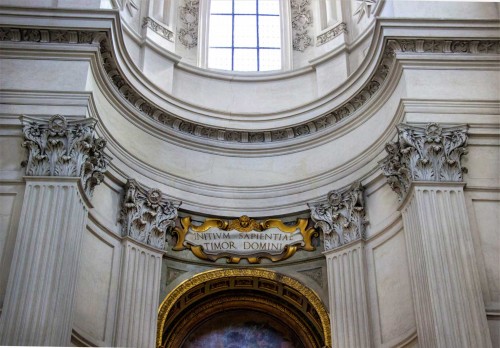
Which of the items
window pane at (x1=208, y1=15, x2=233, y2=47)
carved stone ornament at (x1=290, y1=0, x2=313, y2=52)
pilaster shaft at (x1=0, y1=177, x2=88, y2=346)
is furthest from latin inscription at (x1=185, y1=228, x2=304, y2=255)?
window pane at (x1=208, y1=15, x2=233, y2=47)

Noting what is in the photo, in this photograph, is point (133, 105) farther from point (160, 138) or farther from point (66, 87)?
point (66, 87)

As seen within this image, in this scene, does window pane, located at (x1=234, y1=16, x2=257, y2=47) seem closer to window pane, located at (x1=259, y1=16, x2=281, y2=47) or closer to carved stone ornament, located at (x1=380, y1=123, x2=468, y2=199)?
window pane, located at (x1=259, y1=16, x2=281, y2=47)

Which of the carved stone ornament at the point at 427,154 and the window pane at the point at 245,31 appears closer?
the carved stone ornament at the point at 427,154

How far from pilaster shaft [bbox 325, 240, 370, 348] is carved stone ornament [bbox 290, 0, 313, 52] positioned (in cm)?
553

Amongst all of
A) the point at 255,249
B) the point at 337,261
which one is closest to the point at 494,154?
the point at 337,261

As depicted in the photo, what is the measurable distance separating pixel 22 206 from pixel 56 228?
687 millimetres

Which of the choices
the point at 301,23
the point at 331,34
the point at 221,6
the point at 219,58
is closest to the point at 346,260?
the point at 331,34

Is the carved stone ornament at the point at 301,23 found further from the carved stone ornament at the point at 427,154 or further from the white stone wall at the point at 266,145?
the carved stone ornament at the point at 427,154

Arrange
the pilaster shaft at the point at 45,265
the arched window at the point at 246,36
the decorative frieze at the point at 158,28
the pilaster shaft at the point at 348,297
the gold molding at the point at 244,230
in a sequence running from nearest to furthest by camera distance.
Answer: the pilaster shaft at the point at 45,265 → the pilaster shaft at the point at 348,297 → the gold molding at the point at 244,230 → the decorative frieze at the point at 158,28 → the arched window at the point at 246,36

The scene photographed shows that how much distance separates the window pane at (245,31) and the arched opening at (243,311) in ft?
19.0

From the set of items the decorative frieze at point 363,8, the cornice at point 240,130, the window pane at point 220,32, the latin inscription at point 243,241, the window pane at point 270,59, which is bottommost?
the latin inscription at point 243,241

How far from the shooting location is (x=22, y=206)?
11617 mm

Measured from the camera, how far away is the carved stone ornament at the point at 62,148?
39.2 ft

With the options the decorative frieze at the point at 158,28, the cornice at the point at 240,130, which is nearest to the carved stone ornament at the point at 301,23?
the cornice at the point at 240,130
